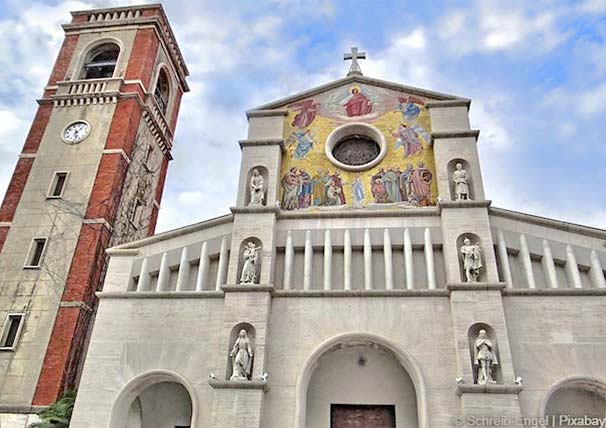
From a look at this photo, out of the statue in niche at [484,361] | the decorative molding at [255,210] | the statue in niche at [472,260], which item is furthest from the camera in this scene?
the decorative molding at [255,210]

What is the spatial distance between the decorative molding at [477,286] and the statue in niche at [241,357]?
5157mm

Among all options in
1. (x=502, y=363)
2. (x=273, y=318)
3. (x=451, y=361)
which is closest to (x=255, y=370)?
(x=273, y=318)

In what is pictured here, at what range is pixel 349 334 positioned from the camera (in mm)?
12656

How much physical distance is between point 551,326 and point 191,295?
8987 mm

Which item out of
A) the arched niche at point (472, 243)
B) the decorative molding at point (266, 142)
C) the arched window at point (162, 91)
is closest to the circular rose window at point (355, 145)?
the decorative molding at point (266, 142)

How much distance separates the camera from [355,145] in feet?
54.0

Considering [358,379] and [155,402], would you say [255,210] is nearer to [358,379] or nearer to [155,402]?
[358,379]

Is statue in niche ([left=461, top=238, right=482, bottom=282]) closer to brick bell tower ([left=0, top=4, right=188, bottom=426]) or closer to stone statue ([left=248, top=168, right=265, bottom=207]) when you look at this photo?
stone statue ([left=248, top=168, right=265, bottom=207])

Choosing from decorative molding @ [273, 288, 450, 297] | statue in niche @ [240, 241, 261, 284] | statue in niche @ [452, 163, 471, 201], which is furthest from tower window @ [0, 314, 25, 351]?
statue in niche @ [452, 163, 471, 201]

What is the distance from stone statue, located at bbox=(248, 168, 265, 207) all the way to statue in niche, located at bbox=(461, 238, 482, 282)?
18.7 ft

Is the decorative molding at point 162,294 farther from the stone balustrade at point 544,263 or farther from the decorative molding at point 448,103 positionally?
the decorative molding at point 448,103

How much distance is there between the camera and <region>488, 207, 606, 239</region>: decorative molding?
13.5 m

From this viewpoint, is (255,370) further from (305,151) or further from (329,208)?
(305,151)

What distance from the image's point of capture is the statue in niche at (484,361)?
456 inches
